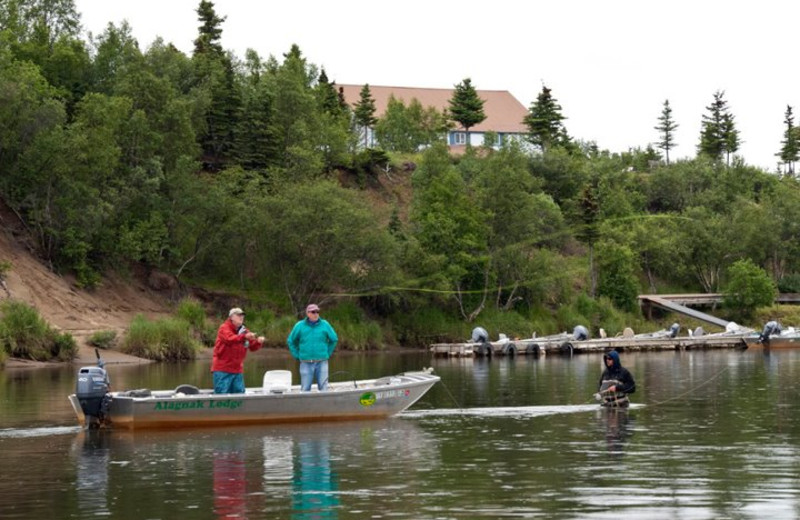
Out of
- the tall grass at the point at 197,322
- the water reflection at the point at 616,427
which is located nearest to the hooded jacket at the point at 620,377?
the water reflection at the point at 616,427

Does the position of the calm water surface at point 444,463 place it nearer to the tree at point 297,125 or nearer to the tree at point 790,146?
the tree at point 297,125

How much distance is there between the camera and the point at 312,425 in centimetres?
2916

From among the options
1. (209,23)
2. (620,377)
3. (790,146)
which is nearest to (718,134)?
(790,146)

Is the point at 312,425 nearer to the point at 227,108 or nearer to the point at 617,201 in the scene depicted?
the point at 227,108

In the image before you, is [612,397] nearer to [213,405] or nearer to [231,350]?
[231,350]

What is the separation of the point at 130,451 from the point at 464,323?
59.5m

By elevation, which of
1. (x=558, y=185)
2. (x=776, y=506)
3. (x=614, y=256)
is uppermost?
(x=558, y=185)

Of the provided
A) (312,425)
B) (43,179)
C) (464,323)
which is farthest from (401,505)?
(464,323)

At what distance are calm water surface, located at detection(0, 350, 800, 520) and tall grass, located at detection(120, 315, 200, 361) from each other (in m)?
22.9

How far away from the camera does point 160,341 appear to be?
61812 mm

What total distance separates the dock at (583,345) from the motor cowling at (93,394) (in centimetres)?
4469

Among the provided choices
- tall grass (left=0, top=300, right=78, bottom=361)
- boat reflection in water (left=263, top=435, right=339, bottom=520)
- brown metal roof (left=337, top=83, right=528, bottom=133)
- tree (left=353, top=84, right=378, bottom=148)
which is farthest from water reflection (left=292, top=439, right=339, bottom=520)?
brown metal roof (left=337, top=83, right=528, bottom=133)

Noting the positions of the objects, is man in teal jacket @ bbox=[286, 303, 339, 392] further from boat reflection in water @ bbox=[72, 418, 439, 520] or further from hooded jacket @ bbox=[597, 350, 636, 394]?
hooded jacket @ bbox=[597, 350, 636, 394]

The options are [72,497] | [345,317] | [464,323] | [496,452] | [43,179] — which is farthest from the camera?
[464,323]
